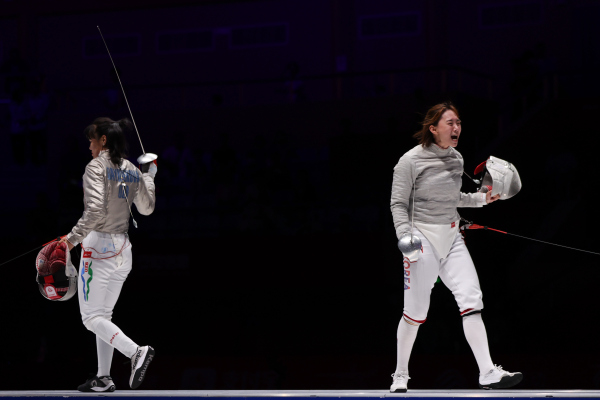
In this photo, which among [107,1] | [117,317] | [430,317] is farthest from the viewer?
[107,1]

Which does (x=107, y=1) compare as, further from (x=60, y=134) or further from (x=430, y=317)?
(x=430, y=317)

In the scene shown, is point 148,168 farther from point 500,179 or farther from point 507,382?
point 507,382

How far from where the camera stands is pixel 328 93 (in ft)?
→ 36.1

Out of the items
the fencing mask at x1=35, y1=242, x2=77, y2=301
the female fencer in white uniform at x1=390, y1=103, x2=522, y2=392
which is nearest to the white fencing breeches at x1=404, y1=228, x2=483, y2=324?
the female fencer in white uniform at x1=390, y1=103, x2=522, y2=392

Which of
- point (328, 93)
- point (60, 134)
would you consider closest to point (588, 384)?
point (328, 93)

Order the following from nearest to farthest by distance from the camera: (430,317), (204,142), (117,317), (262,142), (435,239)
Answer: (435,239), (430,317), (117,317), (262,142), (204,142)

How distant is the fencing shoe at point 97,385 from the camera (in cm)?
386

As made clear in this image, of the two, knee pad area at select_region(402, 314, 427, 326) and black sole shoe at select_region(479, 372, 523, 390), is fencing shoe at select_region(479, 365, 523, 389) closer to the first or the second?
black sole shoe at select_region(479, 372, 523, 390)

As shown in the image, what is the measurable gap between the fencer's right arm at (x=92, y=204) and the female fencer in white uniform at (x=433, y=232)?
4.32ft

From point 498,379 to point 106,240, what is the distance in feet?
6.05

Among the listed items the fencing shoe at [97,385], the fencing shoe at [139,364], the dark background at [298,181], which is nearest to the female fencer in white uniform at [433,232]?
the fencing shoe at [139,364]

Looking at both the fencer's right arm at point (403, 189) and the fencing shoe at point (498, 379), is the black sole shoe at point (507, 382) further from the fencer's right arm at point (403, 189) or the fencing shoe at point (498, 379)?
the fencer's right arm at point (403, 189)

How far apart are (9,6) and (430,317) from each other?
28.5 feet

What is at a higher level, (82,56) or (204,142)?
(82,56)
